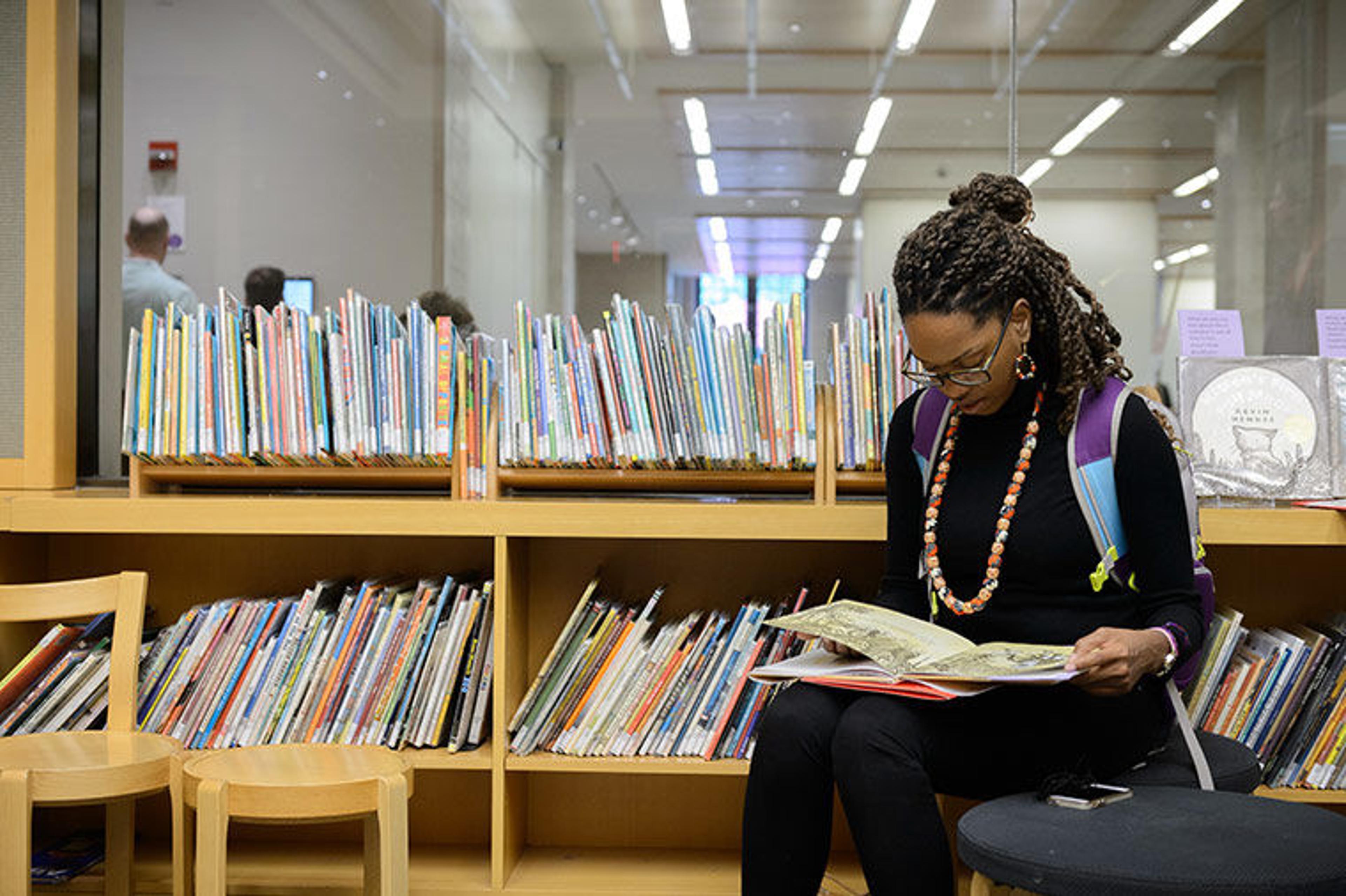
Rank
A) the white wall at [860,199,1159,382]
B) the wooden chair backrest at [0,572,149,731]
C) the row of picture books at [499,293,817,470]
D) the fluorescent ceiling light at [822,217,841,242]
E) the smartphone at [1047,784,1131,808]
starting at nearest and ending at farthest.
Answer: the smartphone at [1047,784,1131,808] < the wooden chair backrest at [0,572,149,731] < the row of picture books at [499,293,817,470] < the fluorescent ceiling light at [822,217,841,242] < the white wall at [860,199,1159,382]

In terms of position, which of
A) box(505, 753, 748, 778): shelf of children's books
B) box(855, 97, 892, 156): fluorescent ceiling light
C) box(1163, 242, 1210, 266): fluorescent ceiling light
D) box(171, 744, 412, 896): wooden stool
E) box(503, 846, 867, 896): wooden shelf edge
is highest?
box(855, 97, 892, 156): fluorescent ceiling light

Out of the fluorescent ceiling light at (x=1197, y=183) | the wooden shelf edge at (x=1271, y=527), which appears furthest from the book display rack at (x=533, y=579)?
the fluorescent ceiling light at (x=1197, y=183)

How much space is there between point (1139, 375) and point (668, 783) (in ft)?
8.54

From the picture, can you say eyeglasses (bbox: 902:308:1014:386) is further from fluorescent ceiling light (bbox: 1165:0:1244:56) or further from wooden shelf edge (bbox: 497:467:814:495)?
fluorescent ceiling light (bbox: 1165:0:1244:56)

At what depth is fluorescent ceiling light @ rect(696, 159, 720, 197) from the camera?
4.30m

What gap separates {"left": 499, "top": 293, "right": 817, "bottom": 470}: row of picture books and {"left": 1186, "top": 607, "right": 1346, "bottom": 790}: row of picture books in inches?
30.8

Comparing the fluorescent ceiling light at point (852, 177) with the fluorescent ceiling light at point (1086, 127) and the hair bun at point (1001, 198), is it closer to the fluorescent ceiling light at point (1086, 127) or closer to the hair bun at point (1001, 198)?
the fluorescent ceiling light at point (1086, 127)

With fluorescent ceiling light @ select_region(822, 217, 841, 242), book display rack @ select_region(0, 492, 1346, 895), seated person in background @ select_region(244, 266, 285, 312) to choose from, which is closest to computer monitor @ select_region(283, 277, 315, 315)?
seated person in background @ select_region(244, 266, 285, 312)

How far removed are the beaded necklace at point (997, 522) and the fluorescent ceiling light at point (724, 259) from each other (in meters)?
2.21

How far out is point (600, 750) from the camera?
7.32 ft

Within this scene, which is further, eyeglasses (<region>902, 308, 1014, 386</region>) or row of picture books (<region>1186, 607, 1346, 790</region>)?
row of picture books (<region>1186, 607, 1346, 790</region>)

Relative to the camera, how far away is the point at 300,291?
3.84 metres

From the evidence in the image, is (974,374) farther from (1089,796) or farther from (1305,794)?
(1305,794)

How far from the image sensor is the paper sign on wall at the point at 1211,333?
2326 millimetres
